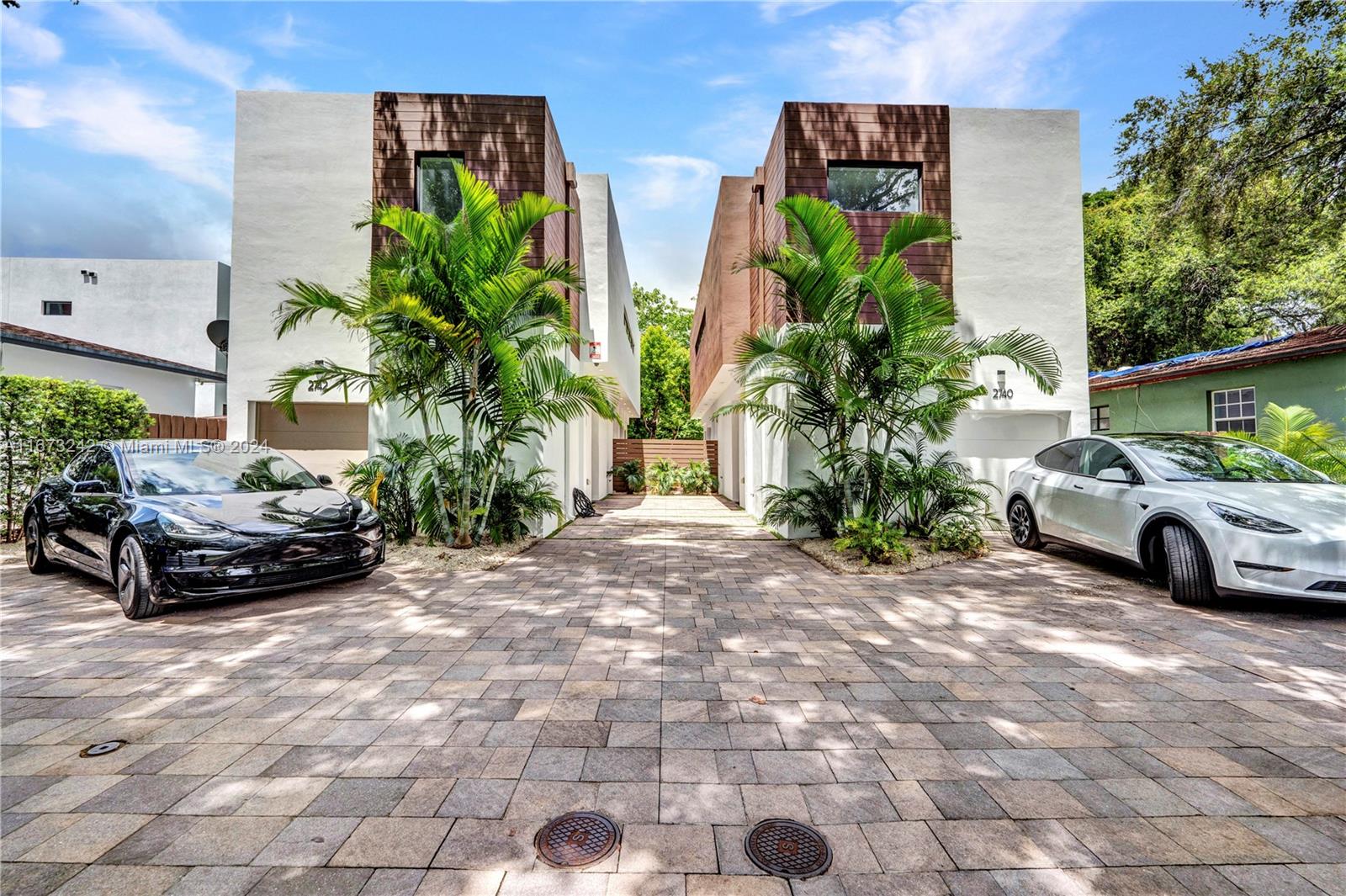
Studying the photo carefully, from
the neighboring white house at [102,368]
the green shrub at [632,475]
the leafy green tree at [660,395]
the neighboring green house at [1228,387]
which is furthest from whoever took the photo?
the leafy green tree at [660,395]

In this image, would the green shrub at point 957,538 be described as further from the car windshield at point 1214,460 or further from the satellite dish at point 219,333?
the satellite dish at point 219,333

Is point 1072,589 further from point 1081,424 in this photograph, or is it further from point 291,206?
point 291,206

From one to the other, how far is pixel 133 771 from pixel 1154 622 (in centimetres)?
622

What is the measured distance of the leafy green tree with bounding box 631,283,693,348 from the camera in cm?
3744

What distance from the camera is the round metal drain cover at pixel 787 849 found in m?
1.75

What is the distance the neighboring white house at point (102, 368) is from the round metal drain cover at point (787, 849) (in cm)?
1363

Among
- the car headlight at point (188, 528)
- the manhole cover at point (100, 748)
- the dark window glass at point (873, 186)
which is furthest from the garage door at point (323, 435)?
the dark window glass at point (873, 186)

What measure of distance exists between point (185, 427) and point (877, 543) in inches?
520

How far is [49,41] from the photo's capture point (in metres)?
5.48

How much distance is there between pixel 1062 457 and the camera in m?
6.69

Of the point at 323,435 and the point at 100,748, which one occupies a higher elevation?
the point at 323,435

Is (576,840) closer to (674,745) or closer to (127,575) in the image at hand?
(674,745)

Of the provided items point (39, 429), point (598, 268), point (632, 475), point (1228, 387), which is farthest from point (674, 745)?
point (632, 475)

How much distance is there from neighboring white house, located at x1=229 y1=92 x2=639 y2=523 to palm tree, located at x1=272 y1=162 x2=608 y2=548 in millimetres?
1944
